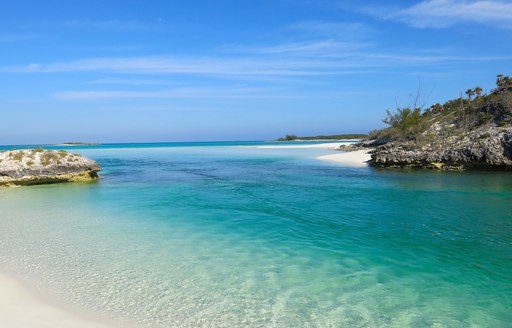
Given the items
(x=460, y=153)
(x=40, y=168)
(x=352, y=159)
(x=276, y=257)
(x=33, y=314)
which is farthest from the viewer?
(x=352, y=159)

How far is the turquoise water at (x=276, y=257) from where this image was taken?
6.16m

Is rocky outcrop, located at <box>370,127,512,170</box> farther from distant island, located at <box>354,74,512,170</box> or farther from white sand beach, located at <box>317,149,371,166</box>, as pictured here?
white sand beach, located at <box>317,149,371,166</box>

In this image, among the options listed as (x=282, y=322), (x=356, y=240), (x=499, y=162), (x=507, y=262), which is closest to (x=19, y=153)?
(x=356, y=240)

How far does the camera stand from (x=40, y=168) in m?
24.6

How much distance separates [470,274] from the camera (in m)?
7.68

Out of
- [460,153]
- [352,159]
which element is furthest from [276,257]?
[352,159]

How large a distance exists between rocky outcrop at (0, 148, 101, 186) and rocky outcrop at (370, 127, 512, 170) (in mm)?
24684

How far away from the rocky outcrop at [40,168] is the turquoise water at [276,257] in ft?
24.0

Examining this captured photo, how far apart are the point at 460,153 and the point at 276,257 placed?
26447mm

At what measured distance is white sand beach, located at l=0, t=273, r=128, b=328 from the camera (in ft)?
19.0

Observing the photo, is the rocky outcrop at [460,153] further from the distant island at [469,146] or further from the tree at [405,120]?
the tree at [405,120]

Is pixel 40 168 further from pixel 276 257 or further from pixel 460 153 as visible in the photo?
pixel 460 153

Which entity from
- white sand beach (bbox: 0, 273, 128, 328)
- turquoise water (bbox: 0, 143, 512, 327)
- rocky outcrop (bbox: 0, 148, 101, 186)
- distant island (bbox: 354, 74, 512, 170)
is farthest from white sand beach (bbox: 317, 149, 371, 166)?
white sand beach (bbox: 0, 273, 128, 328)

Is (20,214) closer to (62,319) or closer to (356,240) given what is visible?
(62,319)
